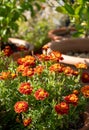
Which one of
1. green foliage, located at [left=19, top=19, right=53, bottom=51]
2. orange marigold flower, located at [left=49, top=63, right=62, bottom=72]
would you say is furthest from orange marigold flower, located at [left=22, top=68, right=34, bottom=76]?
green foliage, located at [left=19, top=19, right=53, bottom=51]

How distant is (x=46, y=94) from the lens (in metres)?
2.47

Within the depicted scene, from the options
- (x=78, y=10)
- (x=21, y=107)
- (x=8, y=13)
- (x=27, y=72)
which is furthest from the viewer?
(x=8, y=13)

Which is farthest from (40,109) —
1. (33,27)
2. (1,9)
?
(33,27)

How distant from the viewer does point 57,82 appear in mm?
2703

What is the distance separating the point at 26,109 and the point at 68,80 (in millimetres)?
458

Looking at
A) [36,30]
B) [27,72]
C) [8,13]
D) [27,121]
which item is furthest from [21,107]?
[36,30]

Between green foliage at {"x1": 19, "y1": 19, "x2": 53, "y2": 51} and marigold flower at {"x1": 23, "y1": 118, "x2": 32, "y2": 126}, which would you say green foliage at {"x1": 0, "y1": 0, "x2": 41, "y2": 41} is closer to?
green foliage at {"x1": 19, "y1": 19, "x2": 53, "y2": 51}

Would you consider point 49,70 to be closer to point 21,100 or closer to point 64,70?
point 64,70

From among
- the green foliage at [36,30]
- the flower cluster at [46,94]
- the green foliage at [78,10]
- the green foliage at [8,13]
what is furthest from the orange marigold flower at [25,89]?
the green foliage at [36,30]

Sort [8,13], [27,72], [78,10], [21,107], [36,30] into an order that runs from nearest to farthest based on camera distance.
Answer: [21,107] → [27,72] → [78,10] → [8,13] → [36,30]

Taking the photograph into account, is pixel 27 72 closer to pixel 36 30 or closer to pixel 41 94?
pixel 41 94

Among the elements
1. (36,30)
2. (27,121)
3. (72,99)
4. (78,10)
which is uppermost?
(78,10)

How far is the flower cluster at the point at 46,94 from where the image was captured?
8.22 ft

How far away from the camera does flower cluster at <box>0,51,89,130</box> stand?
2.51 meters
